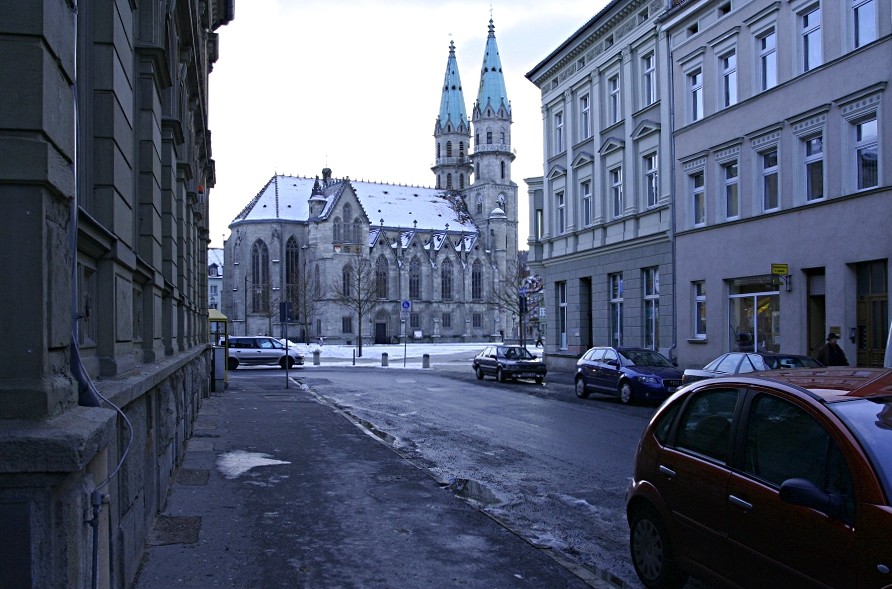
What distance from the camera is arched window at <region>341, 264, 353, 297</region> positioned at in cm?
9525

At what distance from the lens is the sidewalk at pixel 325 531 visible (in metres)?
6.27

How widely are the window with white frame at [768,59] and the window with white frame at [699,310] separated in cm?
626

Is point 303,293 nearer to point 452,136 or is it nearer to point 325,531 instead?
point 452,136

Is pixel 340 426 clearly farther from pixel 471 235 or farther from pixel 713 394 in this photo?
pixel 471 235

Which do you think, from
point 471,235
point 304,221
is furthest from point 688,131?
point 471,235

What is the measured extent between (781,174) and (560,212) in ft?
50.1

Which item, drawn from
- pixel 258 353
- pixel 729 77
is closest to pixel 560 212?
pixel 729 77

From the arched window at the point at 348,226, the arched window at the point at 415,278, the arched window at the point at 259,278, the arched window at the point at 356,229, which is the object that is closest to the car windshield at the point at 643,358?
the arched window at the point at 259,278

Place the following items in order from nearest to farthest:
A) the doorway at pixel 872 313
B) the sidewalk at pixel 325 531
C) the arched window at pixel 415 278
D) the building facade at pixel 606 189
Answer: the sidewalk at pixel 325 531 → the doorway at pixel 872 313 → the building facade at pixel 606 189 → the arched window at pixel 415 278

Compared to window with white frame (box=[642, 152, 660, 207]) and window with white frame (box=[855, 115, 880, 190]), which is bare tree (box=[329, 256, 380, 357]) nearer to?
window with white frame (box=[642, 152, 660, 207])

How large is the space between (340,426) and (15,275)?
12.6 meters

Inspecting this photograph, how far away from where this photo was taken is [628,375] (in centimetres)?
2194

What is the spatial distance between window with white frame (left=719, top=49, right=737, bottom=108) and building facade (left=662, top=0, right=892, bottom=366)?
→ 4 cm

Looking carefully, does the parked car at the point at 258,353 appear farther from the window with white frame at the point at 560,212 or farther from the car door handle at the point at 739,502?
the car door handle at the point at 739,502
